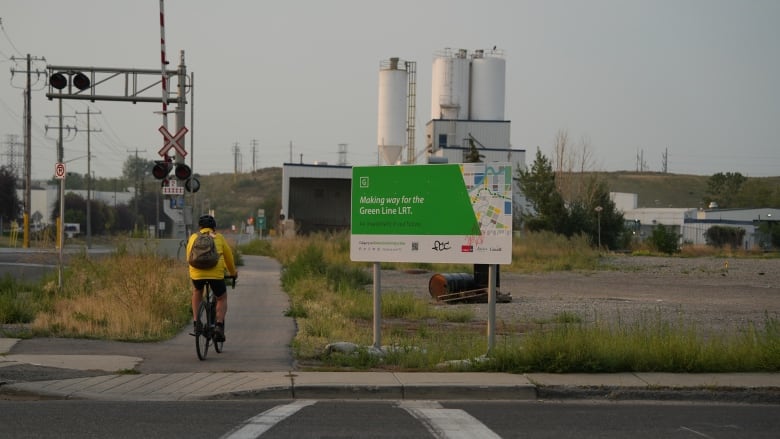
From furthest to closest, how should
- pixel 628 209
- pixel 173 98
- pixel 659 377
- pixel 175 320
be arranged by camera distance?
1. pixel 628 209
2. pixel 173 98
3. pixel 175 320
4. pixel 659 377

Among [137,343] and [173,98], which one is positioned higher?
[173,98]

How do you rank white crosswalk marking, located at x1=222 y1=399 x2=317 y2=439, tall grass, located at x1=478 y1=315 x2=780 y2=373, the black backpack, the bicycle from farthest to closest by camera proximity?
the black backpack
the bicycle
tall grass, located at x1=478 y1=315 x2=780 y2=373
white crosswalk marking, located at x1=222 y1=399 x2=317 y2=439

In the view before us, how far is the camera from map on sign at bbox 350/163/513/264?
39.6ft

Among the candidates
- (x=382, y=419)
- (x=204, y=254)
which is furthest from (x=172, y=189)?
(x=382, y=419)

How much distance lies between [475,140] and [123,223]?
4858 centimetres

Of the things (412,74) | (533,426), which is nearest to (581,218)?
(412,74)

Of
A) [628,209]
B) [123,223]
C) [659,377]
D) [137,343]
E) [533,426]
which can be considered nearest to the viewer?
[533,426]

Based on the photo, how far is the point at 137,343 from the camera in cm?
1380

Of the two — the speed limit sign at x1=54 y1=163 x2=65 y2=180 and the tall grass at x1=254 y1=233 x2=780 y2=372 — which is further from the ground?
the speed limit sign at x1=54 y1=163 x2=65 y2=180

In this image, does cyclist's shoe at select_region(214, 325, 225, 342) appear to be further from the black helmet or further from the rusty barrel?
the rusty barrel

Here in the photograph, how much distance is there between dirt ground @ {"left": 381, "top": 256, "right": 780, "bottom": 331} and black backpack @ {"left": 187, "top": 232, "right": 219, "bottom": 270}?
604 centimetres

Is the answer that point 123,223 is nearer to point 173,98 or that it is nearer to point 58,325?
point 173,98

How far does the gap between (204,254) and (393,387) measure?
12.3 feet

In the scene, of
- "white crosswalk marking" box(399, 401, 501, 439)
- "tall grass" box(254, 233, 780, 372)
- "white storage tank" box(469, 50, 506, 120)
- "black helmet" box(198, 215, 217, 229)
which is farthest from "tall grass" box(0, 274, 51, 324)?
"white storage tank" box(469, 50, 506, 120)
